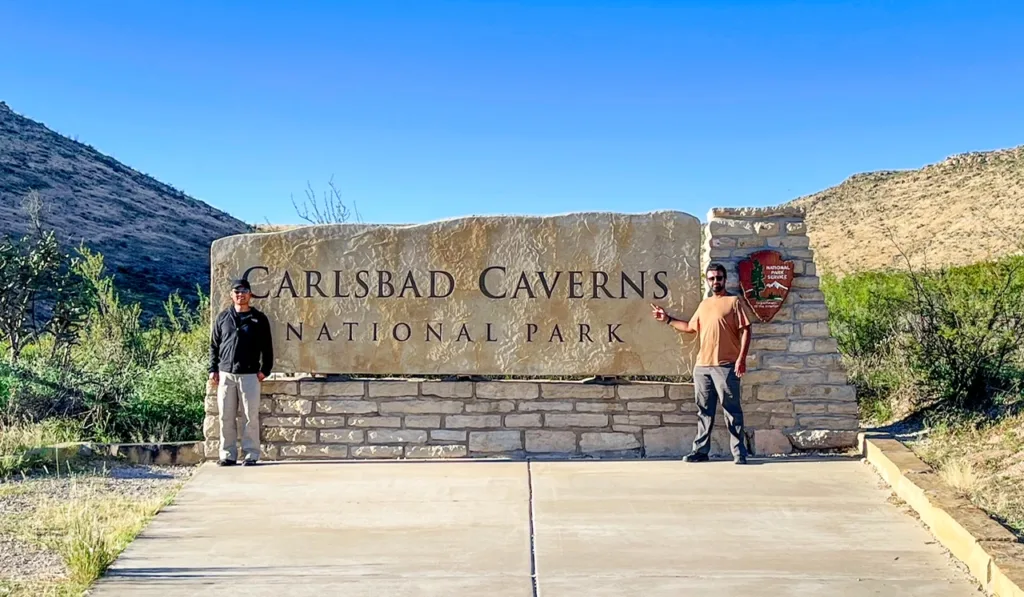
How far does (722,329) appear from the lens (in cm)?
891

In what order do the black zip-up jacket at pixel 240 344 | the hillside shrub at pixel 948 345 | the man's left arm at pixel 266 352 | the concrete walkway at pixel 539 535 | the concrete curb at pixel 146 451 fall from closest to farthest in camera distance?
the concrete walkway at pixel 539 535, the black zip-up jacket at pixel 240 344, the man's left arm at pixel 266 352, the concrete curb at pixel 146 451, the hillside shrub at pixel 948 345

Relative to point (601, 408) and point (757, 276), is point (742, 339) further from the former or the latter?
point (601, 408)

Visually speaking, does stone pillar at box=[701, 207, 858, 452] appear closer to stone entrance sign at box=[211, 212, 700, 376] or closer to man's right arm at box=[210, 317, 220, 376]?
stone entrance sign at box=[211, 212, 700, 376]

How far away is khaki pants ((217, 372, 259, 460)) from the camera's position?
923cm

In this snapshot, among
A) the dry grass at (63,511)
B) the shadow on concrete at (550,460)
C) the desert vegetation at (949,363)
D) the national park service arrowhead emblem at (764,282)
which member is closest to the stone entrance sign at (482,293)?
the national park service arrowhead emblem at (764,282)

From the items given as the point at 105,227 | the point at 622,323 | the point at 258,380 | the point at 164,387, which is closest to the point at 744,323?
the point at 622,323

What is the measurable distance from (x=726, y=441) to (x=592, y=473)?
1540mm

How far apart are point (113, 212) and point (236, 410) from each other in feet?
91.6

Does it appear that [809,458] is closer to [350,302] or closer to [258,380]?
[350,302]

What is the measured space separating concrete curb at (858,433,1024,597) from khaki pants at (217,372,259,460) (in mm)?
5611

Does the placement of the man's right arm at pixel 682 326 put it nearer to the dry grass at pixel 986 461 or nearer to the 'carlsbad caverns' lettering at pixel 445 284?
the 'carlsbad caverns' lettering at pixel 445 284

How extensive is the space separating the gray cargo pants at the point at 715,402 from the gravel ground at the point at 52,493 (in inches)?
184

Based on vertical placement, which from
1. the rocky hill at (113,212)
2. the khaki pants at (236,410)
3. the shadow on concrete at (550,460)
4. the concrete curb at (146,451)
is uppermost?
the rocky hill at (113,212)

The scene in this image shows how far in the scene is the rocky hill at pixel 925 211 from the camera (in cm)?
3861
